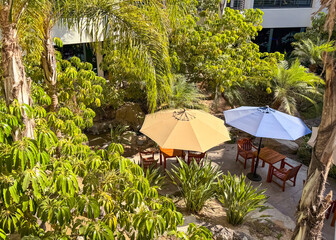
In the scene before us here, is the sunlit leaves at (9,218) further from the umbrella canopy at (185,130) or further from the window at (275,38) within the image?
the window at (275,38)

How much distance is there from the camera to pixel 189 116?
25.7ft

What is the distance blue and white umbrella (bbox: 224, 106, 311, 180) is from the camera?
25.1 feet

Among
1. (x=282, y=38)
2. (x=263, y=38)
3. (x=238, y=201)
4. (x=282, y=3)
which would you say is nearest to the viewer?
(x=238, y=201)

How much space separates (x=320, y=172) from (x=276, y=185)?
15.8 ft

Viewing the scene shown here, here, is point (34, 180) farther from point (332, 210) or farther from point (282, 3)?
point (282, 3)

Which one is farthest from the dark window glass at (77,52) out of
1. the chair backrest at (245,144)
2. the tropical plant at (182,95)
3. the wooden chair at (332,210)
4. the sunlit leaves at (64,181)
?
the sunlit leaves at (64,181)

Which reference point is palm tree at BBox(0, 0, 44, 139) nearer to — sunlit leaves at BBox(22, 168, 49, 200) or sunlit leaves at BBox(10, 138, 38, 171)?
sunlit leaves at BBox(10, 138, 38, 171)

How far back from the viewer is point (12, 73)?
3.84m

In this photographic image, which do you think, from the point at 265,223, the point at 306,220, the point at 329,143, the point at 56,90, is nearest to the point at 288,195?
the point at 265,223

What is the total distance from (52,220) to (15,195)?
46 cm

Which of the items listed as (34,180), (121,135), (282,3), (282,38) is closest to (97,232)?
(34,180)

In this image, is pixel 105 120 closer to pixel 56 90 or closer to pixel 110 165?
pixel 56 90

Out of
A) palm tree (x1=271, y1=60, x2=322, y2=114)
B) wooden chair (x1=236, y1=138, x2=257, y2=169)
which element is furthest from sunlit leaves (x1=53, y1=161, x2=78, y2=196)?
palm tree (x1=271, y1=60, x2=322, y2=114)

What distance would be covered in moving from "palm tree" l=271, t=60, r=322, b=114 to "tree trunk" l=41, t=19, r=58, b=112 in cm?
934
